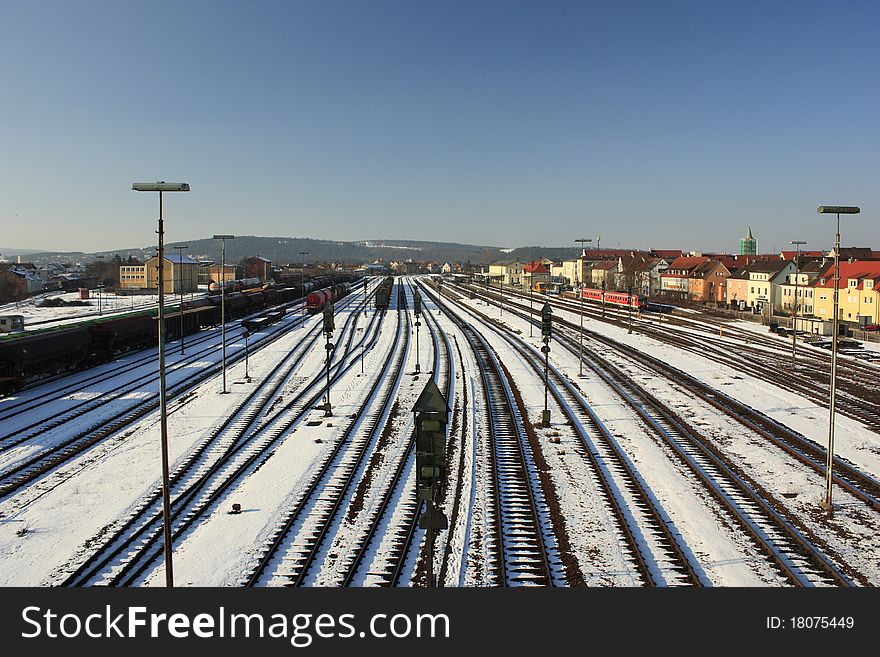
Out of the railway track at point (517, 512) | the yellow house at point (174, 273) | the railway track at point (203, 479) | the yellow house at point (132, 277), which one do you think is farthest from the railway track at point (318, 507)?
the yellow house at point (132, 277)

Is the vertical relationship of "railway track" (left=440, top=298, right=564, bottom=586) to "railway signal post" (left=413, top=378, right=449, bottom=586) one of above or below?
below

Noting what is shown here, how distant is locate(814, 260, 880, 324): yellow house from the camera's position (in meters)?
64.8

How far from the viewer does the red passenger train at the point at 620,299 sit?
88319 millimetres

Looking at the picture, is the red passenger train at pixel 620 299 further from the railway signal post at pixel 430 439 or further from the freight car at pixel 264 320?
the railway signal post at pixel 430 439

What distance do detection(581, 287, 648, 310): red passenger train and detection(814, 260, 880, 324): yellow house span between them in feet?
74.3

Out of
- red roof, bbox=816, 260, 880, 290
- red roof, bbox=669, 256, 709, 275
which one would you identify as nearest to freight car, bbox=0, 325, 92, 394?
red roof, bbox=816, 260, 880, 290

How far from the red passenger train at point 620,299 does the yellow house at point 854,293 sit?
22.6 metres

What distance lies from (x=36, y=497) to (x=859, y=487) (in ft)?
83.9

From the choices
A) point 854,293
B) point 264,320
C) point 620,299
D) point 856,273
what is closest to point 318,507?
point 264,320

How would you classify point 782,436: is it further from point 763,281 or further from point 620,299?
point 620,299

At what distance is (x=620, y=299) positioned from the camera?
9531cm

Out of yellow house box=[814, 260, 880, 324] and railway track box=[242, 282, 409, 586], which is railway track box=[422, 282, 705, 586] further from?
yellow house box=[814, 260, 880, 324]
